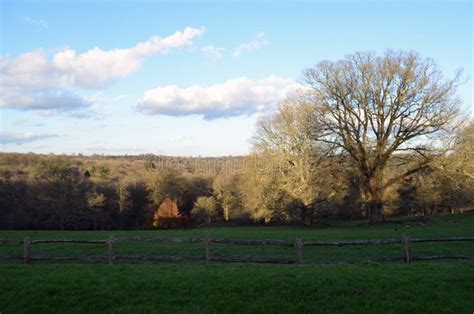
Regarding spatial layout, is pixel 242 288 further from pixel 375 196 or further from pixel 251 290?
pixel 375 196

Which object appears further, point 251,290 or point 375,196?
point 375,196

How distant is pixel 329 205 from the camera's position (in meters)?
43.3

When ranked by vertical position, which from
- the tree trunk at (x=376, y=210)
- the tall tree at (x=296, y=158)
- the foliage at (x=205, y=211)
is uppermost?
the tall tree at (x=296, y=158)

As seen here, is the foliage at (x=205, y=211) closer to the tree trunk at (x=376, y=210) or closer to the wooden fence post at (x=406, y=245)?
the tree trunk at (x=376, y=210)

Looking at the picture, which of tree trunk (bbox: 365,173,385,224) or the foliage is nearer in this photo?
tree trunk (bbox: 365,173,385,224)

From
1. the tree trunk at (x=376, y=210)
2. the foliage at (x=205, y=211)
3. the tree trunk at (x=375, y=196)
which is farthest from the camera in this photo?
the foliage at (x=205, y=211)

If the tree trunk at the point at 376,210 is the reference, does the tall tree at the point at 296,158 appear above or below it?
above

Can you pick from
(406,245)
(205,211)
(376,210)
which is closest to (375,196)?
(376,210)

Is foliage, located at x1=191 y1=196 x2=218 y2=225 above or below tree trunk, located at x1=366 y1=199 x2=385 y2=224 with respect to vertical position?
below

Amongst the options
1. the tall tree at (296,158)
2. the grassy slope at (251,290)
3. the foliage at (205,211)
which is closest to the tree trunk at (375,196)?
the tall tree at (296,158)

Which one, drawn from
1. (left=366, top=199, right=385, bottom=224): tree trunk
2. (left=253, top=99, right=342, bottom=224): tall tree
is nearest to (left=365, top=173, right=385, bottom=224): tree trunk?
(left=366, top=199, right=385, bottom=224): tree trunk

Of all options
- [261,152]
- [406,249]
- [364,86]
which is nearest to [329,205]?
[261,152]

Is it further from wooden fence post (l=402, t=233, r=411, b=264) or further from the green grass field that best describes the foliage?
wooden fence post (l=402, t=233, r=411, b=264)

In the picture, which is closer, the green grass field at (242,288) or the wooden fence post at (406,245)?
the green grass field at (242,288)
